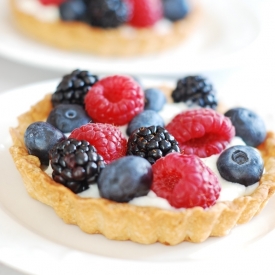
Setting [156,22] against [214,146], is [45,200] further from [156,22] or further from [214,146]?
[156,22]

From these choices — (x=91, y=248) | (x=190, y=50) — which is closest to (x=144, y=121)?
(x=91, y=248)

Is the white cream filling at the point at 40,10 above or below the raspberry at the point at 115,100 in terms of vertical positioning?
below

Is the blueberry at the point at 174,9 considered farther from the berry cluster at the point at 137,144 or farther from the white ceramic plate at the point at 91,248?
the white ceramic plate at the point at 91,248

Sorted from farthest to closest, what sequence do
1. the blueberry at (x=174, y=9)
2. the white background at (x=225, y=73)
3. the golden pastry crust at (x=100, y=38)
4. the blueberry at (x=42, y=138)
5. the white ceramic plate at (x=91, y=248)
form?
the blueberry at (x=174, y=9) → the golden pastry crust at (x=100, y=38) → the white background at (x=225, y=73) → the blueberry at (x=42, y=138) → the white ceramic plate at (x=91, y=248)

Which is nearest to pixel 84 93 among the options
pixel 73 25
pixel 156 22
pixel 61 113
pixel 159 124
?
pixel 61 113

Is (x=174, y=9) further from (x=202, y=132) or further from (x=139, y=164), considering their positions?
(x=139, y=164)

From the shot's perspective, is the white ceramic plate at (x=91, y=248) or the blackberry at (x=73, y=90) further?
the blackberry at (x=73, y=90)

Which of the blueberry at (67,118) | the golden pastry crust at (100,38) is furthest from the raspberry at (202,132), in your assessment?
the golden pastry crust at (100,38)
